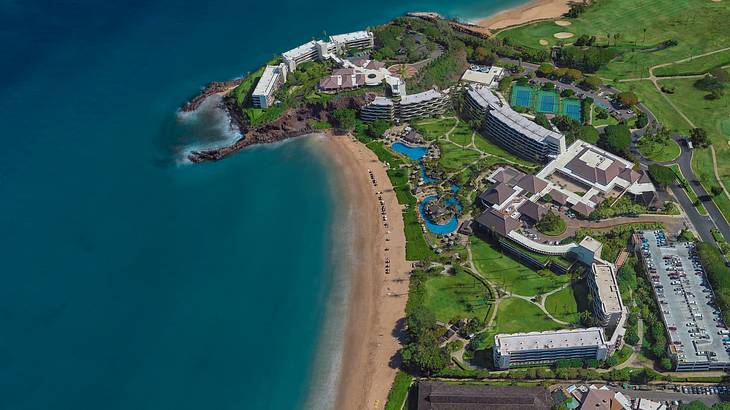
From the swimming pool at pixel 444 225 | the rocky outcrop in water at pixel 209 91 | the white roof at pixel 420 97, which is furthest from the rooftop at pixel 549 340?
the rocky outcrop in water at pixel 209 91

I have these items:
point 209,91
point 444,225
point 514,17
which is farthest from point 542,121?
point 209,91

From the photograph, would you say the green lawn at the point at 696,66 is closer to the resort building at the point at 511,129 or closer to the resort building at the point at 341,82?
the resort building at the point at 511,129

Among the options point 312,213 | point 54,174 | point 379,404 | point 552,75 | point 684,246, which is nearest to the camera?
point 379,404

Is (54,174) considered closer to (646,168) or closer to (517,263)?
(517,263)

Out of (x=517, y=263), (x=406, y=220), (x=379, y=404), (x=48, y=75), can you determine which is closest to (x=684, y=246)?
(x=517, y=263)

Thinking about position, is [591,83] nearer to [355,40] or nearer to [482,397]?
[355,40]
